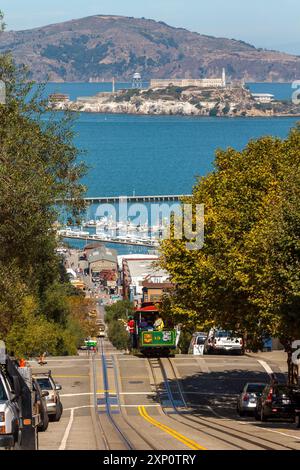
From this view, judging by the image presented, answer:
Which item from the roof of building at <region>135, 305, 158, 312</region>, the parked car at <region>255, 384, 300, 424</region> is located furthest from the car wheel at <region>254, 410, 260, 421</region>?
the roof of building at <region>135, 305, 158, 312</region>

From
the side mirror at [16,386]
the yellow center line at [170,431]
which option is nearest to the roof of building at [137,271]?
the yellow center line at [170,431]

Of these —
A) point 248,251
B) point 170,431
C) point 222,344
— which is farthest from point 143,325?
point 170,431

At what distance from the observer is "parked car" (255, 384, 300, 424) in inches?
1252

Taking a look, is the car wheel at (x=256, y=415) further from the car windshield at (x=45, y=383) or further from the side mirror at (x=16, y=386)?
the side mirror at (x=16, y=386)

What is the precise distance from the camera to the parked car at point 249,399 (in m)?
35.0

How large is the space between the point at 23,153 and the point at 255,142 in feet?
60.1

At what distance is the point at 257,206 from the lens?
3931cm

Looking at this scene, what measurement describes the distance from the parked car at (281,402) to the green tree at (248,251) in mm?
1800

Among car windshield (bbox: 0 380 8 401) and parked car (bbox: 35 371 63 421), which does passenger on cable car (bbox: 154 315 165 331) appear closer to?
parked car (bbox: 35 371 63 421)

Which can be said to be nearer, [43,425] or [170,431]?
[170,431]

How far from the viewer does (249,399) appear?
35.2 metres

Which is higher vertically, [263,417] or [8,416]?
[8,416]

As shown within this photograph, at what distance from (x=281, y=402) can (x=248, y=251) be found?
6.30 m

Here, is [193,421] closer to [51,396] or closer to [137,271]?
[51,396]
